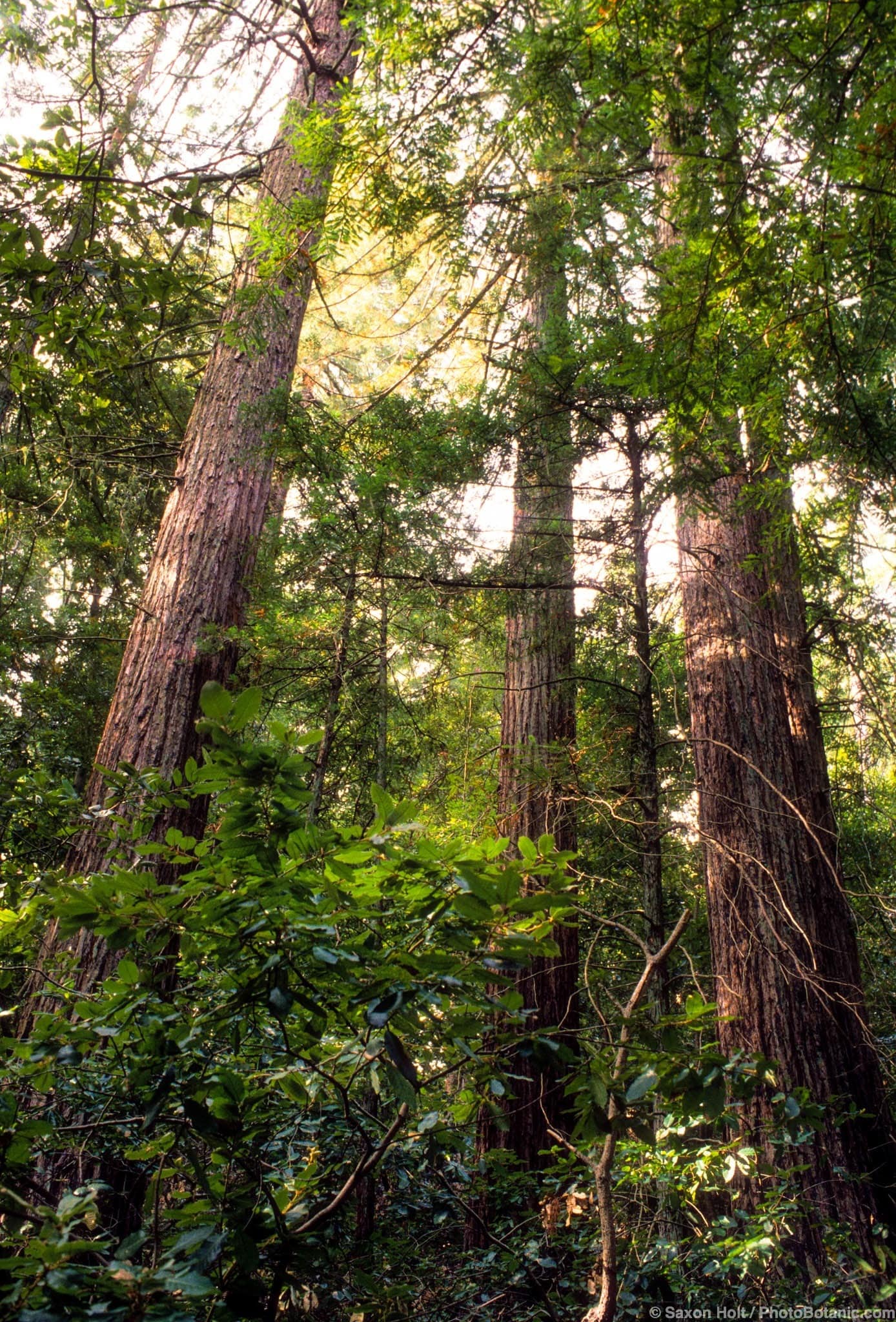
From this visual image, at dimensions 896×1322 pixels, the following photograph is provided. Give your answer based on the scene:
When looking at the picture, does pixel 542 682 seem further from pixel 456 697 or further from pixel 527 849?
pixel 527 849

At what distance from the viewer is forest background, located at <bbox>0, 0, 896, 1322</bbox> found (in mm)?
1543

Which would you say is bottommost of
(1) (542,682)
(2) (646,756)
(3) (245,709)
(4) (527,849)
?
(4) (527,849)

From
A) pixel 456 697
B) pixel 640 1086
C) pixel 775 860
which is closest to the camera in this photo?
pixel 640 1086

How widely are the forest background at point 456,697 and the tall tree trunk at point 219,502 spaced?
4 cm

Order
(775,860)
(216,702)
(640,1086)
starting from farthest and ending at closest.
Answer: (775,860)
(640,1086)
(216,702)

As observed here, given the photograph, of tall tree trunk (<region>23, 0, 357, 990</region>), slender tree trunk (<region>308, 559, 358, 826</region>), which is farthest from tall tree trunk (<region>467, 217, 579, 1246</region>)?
tall tree trunk (<region>23, 0, 357, 990</region>)

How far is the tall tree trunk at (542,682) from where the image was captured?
5.00 meters

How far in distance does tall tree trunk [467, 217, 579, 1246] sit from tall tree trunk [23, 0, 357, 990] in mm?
1738

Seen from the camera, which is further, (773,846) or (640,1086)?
(773,846)

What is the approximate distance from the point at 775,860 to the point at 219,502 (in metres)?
4.29

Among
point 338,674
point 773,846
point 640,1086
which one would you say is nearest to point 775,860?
point 773,846

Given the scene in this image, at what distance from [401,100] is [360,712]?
3.64 meters

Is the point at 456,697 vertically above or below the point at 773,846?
above

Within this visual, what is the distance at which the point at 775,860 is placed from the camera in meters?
4.63
